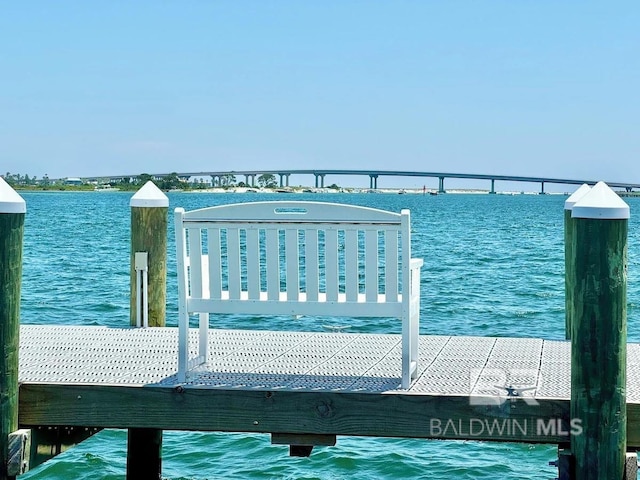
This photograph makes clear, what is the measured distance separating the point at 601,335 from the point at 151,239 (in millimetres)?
3754

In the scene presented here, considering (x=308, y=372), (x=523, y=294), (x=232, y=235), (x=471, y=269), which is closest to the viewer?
(x=232, y=235)

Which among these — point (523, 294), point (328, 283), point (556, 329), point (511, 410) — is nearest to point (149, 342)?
point (328, 283)

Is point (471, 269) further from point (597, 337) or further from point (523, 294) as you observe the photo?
point (597, 337)

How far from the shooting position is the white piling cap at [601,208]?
5008 millimetres

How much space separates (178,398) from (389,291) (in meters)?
1.33

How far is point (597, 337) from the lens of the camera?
16.7 feet

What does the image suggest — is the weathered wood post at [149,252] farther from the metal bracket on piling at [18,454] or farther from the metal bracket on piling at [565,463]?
the metal bracket on piling at [565,463]

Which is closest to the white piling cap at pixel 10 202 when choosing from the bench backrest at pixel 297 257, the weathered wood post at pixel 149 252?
the bench backrest at pixel 297 257

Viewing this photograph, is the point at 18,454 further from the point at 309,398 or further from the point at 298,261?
the point at 298,261

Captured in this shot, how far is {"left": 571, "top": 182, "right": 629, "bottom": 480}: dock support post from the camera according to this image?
5.03 meters

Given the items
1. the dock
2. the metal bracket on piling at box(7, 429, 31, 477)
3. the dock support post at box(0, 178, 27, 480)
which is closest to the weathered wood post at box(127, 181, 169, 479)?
the dock

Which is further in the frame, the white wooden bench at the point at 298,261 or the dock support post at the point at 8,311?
the dock support post at the point at 8,311

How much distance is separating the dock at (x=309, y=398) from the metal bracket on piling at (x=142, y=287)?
1.28m

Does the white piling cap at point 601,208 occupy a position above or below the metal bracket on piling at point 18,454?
above
